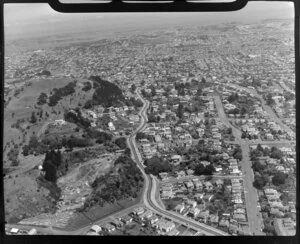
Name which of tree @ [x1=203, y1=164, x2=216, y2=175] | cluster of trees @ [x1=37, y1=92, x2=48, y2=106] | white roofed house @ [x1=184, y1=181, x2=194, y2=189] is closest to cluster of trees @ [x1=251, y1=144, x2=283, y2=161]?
tree @ [x1=203, y1=164, x2=216, y2=175]

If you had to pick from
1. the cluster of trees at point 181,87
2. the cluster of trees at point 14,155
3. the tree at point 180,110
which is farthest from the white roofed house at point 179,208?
the cluster of trees at point 14,155

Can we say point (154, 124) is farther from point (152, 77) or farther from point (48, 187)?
point (48, 187)

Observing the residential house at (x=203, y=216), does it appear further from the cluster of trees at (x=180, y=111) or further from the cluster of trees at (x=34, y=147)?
the cluster of trees at (x=34, y=147)

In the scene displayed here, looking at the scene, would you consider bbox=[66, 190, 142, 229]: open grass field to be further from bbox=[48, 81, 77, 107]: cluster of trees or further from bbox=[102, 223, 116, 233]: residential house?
bbox=[48, 81, 77, 107]: cluster of trees

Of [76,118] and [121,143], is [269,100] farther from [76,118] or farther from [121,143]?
[76,118]

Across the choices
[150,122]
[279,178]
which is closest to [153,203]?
[150,122]
